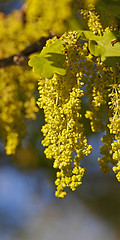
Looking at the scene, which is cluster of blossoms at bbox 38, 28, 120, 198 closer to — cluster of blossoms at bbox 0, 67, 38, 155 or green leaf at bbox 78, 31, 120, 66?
green leaf at bbox 78, 31, 120, 66

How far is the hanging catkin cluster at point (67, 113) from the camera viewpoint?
116 centimetres

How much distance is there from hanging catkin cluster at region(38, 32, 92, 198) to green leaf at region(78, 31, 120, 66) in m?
0.05

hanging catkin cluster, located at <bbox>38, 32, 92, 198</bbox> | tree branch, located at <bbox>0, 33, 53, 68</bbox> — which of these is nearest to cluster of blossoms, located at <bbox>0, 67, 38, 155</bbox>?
tree branch, located at <bbox>0, 33, 53, 68</bbox>

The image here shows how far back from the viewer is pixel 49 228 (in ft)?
23.8

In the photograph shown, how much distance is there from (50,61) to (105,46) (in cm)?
19

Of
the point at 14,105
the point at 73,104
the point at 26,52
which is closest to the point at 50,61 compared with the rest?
the point at 73,104

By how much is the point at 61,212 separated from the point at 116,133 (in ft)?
20.7

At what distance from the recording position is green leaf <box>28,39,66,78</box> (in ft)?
3.71

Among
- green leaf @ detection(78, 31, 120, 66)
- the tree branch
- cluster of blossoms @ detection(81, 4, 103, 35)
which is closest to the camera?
green leaf @ detection(78, 31, 120, 66)

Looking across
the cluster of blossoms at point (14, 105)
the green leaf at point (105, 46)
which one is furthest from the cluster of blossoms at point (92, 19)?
the cluster of blossoms at point (14, 105)

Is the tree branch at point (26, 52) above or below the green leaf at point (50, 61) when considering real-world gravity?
above

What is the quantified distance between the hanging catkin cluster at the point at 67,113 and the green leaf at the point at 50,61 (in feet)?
0.13

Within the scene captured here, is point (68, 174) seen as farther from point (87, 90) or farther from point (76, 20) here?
point (76, 20)

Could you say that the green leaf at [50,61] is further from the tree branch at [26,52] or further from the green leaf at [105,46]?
the tree branch at [26,52]
